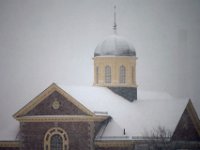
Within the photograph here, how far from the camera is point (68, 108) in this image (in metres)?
70.3

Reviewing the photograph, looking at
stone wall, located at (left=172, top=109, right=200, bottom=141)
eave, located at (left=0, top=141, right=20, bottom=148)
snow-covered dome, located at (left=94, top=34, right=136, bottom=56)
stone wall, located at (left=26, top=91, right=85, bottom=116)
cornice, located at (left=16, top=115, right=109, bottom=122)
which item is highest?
snow-covered dome, located at (left=94, top=34, right=136, bottom=56)

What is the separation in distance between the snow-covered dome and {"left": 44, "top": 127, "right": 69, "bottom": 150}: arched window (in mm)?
13036

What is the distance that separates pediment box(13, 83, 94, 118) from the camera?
69.9 metres

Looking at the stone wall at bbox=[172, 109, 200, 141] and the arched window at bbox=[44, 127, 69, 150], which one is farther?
the stone wall at bbox=[172, 109, 200, 141]

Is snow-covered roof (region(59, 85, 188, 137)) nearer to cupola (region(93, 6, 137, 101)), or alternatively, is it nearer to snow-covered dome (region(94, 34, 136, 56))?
cupola (region(93, 6, 137, 101))

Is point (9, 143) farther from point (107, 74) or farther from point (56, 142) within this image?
point (107, 74)

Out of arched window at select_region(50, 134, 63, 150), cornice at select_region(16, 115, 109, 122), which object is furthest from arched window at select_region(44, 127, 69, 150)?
cornice at select_region(16, 115, 109, 122)

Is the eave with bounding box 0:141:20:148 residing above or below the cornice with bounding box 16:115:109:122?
below

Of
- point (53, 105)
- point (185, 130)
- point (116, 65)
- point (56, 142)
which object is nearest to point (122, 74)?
point (116, 65)

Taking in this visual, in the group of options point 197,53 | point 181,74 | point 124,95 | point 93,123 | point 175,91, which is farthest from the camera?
point 197,53

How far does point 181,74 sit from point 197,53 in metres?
25.8

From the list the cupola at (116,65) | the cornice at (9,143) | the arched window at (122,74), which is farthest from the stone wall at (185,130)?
the cornice at (9,143)

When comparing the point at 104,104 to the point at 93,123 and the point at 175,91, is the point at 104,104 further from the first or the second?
the point at 175,91

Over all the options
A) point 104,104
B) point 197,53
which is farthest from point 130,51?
point 197,53
